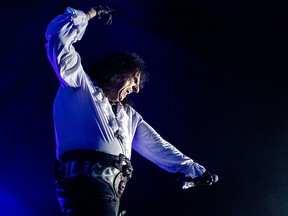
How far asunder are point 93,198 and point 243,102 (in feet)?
9.84

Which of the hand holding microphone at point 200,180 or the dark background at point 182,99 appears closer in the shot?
the hand holding microphone at point 200,180

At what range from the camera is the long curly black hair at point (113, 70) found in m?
2.21

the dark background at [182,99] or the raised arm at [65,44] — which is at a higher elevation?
the raised arm at [65,44]

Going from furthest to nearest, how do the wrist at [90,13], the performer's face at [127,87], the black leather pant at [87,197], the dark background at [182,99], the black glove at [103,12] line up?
the dark background at [182,99] → the performer's face at [127,87] → the black glove at [103,12] → the wrist at [90,13] → the black leather pant at [87,197]

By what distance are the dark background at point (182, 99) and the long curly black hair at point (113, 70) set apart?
115 cm

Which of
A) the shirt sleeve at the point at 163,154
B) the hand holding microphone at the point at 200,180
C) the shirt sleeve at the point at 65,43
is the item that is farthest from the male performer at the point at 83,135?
the hand holding microphone at the point at 200,180

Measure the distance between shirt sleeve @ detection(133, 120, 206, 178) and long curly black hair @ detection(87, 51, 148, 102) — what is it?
1.27 ft

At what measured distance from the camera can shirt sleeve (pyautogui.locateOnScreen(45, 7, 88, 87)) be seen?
1.62 m

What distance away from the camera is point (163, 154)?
237cm

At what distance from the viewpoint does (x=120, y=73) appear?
227 centimetres

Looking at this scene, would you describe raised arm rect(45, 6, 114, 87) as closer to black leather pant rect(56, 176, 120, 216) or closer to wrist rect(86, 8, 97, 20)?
wrist rect(86, 8, 97, 20)

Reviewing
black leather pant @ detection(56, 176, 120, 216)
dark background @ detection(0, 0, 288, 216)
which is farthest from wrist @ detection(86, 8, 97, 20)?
dark background @ detection(0, 0, 288, 216)

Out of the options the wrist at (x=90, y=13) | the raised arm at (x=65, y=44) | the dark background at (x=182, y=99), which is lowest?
the dark background at (x=182, y=99)

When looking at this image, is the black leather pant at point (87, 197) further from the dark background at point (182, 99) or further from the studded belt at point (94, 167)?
the dark background at point (182, 99)
